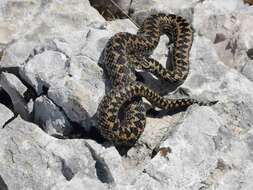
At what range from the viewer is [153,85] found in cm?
1076

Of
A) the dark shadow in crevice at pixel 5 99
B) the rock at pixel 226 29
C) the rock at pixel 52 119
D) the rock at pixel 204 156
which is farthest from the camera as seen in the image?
the rock at pixel 226 29

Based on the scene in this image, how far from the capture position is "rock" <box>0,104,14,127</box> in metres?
9.78

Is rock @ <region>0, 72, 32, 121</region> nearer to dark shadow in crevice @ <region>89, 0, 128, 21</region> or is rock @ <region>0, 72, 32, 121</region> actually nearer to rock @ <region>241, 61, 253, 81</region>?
dark shadow in crevice @ <region>89, 0, 128, 21</region>

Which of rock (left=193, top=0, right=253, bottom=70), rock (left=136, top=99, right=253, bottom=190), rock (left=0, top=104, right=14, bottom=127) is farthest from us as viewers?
rock (left=193, top=0, right=253, bottom=70)

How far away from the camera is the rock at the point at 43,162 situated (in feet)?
28.9

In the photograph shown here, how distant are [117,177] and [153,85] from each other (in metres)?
2.47

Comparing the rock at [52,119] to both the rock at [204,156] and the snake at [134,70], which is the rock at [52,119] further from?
the rock at [204,156]

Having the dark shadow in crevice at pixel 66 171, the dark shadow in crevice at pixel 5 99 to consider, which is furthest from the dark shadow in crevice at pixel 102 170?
the dark shadow in crevice at pixel 5 99

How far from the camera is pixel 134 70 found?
35.0 ft

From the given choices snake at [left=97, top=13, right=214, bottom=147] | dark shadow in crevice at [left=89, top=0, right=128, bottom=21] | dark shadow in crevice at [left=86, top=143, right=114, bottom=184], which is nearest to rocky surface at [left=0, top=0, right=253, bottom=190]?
dark shadow in crevice at [left=86, top=143, right=114, bottom=184]

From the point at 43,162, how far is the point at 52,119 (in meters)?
0.89

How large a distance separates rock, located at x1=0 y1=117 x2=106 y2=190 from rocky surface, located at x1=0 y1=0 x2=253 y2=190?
0.05ft

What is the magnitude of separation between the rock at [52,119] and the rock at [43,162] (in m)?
0.33

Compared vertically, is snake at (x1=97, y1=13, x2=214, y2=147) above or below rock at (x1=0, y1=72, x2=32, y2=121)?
above
